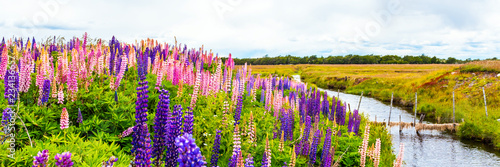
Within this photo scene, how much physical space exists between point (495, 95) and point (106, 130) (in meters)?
37.0

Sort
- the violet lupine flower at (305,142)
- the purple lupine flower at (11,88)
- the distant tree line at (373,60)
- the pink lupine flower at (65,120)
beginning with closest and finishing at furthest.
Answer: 1. the pink lupine flower at (65,120)
2. the purple lupine flower at (11,88)
3. the violet lupine flower at (305,142)
4. the distant tree line at (373,60)

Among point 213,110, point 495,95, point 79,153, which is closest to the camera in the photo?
point 79,153

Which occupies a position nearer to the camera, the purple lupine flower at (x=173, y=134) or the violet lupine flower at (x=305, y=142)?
the purple lupine flower at (x=173, y=134)

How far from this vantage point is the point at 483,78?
127ft

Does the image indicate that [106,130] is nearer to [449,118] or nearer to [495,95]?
[449,118]

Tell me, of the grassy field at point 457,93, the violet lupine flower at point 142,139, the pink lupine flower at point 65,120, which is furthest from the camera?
the grassy field at point 457,93

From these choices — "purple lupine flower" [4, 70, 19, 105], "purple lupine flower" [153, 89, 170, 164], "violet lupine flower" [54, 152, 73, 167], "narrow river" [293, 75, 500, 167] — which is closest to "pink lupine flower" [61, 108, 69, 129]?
"purple lupine flower" [4, 70, 19, 105]

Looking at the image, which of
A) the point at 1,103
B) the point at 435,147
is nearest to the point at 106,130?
the point at 1,103

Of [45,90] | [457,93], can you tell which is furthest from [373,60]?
[45,90]

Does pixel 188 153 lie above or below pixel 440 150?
above

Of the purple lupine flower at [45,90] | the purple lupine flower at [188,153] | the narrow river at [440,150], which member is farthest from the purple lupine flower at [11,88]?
the narrow river at [440,150]

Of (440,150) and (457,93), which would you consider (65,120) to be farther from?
(457,93)

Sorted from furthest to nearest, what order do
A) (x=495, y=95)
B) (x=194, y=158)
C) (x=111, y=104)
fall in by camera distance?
(x=495, y=95)
(x=111, y=104)
(x=194, y=158)

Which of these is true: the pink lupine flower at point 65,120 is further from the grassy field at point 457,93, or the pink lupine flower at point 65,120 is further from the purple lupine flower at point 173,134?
the grassy field at point 457,93
